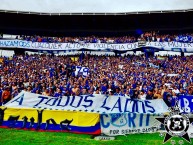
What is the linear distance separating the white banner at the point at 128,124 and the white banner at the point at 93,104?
1.45ft

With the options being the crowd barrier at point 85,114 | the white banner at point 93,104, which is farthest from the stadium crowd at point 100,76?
the crowd barrier at point 85,114

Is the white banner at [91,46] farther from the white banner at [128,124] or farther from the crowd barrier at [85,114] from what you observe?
the white banner at [128,124]

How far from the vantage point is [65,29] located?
40.5 meters

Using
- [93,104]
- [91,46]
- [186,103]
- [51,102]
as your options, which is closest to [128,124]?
[93,104]

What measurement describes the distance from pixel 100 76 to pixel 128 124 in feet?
37.9

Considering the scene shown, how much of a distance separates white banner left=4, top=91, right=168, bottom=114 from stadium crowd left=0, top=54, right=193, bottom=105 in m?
2.58

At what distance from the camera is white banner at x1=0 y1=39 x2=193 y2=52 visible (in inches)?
1260

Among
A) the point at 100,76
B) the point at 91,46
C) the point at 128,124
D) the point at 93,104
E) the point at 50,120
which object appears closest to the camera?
the point at 128,124

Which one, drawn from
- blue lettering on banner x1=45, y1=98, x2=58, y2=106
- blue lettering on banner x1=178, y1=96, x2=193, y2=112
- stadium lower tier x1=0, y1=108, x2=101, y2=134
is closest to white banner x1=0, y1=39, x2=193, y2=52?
blue lettering on banner x1=178, y1=96, x2=193, y2=112

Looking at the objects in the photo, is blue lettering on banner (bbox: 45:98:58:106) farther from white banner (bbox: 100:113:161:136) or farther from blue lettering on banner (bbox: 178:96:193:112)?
blue lettering on banner (bbox: 178:96:193:112)

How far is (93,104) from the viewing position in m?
12.9

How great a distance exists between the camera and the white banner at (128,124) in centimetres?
1167

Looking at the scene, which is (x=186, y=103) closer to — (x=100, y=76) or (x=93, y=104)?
(x=93, y=104)

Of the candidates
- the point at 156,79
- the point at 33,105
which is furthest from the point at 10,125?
the point at 156,79
